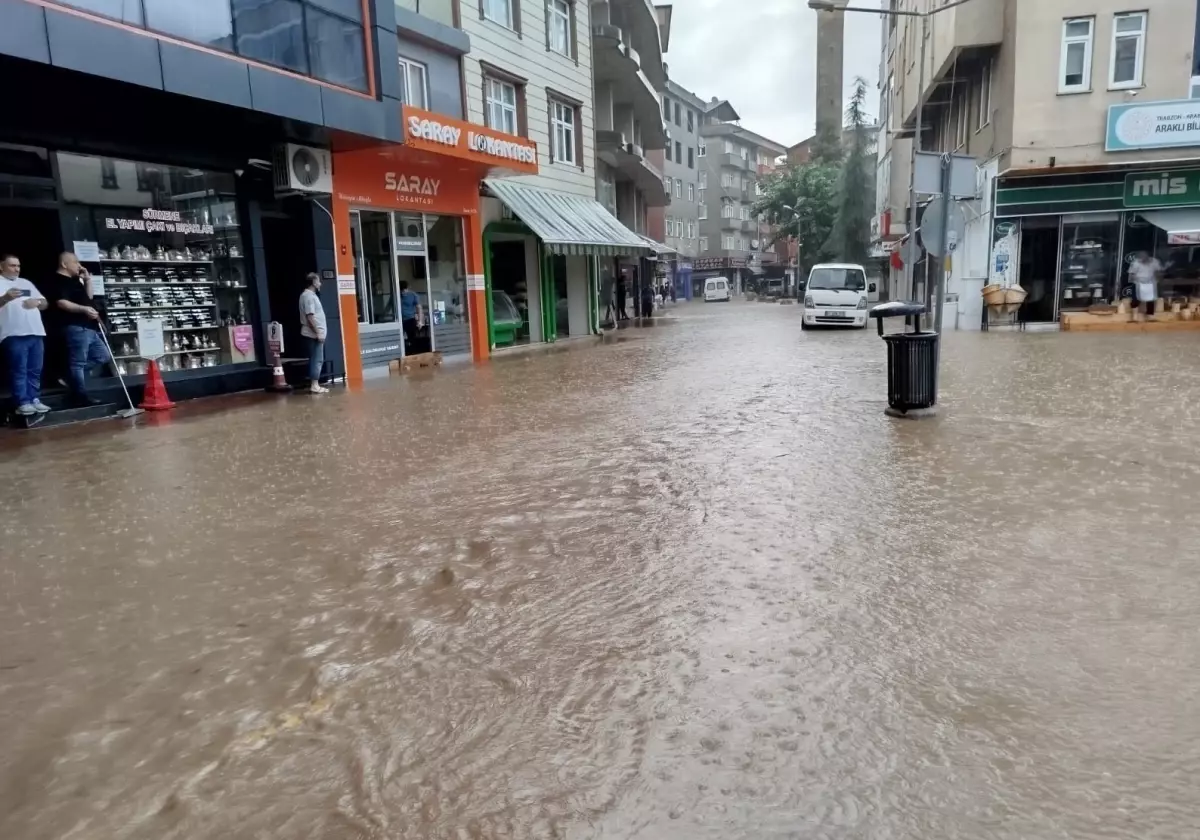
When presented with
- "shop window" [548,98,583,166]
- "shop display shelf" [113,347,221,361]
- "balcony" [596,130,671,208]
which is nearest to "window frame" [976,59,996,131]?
"balcony" [596,130,671,208]

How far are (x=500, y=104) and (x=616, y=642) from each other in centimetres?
1897

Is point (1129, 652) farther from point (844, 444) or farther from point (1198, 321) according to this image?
point (1198, 321)

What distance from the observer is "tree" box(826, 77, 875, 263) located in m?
48.7

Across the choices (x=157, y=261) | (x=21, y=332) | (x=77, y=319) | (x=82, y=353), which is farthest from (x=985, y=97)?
(x=21, y=332)

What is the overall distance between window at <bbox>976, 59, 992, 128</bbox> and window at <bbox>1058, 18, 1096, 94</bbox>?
107 inches

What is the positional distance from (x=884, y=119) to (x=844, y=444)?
140ft

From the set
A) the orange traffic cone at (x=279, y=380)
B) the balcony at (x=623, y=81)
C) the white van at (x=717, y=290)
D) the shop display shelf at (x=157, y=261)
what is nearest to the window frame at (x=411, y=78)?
the shop display shelf at (x=157, y=261)

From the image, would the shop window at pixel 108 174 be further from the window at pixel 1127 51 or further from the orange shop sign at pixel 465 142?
the window at pixel 1127 51

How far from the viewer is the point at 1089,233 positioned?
21234 millimetres

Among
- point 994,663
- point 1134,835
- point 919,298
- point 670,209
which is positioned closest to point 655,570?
point 994,663

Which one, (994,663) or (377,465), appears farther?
(377,465)

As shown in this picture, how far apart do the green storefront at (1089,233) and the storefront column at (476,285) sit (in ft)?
44.8

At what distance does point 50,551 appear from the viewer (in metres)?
5.14

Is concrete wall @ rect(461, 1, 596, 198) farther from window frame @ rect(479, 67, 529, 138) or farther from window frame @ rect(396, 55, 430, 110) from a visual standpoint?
window frame @ rect(396, 55, 430, 110)
